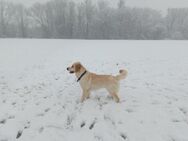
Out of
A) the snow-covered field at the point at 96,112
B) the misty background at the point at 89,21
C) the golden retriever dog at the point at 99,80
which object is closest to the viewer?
the snow-covered field at the point at 96,112

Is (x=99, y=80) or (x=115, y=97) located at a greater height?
(x=99, y=80)

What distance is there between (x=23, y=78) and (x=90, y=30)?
1759 inches

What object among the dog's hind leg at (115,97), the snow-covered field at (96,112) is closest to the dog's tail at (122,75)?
the dog's hind leg at (115,97)

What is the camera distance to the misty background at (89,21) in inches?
1954

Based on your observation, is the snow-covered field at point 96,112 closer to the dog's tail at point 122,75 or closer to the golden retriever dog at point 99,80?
the golden retriever dog at point 99,80

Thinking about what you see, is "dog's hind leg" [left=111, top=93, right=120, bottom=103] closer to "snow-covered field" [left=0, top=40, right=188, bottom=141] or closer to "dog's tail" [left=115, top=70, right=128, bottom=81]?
"snow-covered field" [left=0, top=40, right=188, bottom=141]

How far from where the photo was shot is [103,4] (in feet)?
173

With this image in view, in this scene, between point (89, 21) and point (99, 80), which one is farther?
Answer: point (89, 21)

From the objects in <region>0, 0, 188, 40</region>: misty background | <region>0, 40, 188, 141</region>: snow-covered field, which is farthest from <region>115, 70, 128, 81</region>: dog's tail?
<region>0, 0, 188, 40</region>: misty background

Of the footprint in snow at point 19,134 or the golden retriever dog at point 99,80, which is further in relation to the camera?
the golden retriever dog at point 99,80

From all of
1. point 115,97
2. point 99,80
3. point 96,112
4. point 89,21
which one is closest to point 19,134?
point 96,112

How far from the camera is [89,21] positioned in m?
51.6

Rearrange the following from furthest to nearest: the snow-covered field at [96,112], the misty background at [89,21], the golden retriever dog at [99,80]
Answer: the misty background at [89,21] → the golden retriever dog at [99,80] → the snow-covered field at [96,112]

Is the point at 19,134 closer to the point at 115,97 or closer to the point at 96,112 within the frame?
the point at 96,112
